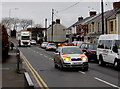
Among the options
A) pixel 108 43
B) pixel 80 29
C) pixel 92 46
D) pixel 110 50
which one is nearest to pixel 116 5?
pixel 80 29

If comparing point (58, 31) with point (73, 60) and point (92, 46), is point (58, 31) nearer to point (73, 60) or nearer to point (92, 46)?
point (92, 46)

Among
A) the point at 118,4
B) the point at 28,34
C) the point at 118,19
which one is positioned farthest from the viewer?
the point at 28,34

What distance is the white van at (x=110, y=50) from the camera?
1769 cm

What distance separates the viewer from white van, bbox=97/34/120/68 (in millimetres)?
17688

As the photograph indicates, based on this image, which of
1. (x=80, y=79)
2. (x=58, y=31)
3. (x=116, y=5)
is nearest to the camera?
(x=80, y=79)

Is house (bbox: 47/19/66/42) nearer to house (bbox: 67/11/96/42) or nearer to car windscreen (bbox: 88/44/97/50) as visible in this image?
house (bbox: 67/11/96/42)

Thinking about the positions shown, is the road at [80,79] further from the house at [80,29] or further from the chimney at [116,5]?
the house at [80,29]

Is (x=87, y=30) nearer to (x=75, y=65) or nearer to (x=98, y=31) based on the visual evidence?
(x=98, y=31)

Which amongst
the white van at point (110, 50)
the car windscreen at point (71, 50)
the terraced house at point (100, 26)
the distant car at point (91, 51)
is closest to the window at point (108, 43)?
the white van at point (110, 50)

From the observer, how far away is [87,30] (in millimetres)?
54344

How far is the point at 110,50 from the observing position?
18.8 meters

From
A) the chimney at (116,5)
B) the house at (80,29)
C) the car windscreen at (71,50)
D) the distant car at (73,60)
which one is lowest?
the distant car at (73,60)

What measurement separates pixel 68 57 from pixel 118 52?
10.8 feet

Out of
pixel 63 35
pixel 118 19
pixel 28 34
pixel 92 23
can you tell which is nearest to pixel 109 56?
pixel 118 19
